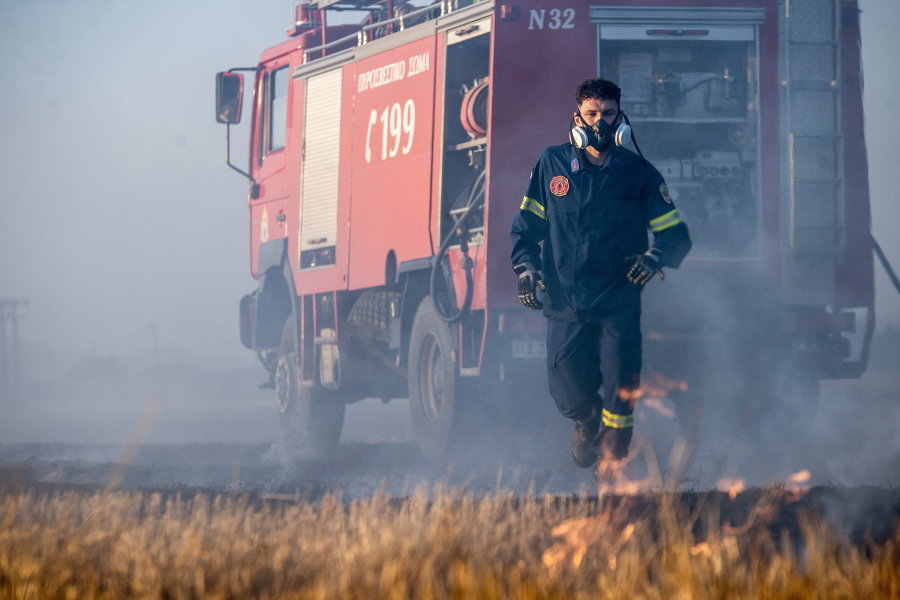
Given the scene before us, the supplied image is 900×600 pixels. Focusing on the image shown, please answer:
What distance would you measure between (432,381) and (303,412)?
321 cm

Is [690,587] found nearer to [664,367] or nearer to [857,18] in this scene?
[664,367]

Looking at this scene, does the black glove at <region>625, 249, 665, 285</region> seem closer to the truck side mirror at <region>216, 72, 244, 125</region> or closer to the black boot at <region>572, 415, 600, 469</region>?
the black boot at <region>572, 415, 600, 469</region>

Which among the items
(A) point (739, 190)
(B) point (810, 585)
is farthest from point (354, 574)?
(A) point (739, 190)

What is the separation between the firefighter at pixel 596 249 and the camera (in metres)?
5.58

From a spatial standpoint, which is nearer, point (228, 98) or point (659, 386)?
point (659, 386)

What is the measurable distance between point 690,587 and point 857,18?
255 inches

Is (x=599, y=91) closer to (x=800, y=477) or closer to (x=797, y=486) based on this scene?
(x=797, y=486)

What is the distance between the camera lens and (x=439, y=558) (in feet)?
12.4

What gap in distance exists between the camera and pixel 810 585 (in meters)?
3.18

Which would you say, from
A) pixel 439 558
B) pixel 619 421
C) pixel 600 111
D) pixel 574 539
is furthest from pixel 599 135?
pixel 439 558

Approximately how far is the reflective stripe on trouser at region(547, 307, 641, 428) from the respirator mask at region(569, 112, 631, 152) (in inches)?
31.9

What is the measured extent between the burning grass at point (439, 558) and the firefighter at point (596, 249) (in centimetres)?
101

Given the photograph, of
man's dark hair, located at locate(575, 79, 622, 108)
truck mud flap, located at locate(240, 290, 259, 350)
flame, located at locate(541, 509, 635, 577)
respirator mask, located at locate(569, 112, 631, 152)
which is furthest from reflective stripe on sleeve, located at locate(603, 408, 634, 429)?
truck mud flap, located at locate(240, 290, 259, 350)

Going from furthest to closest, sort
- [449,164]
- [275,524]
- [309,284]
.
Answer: [309,284]
[449,164]
[275,524]
